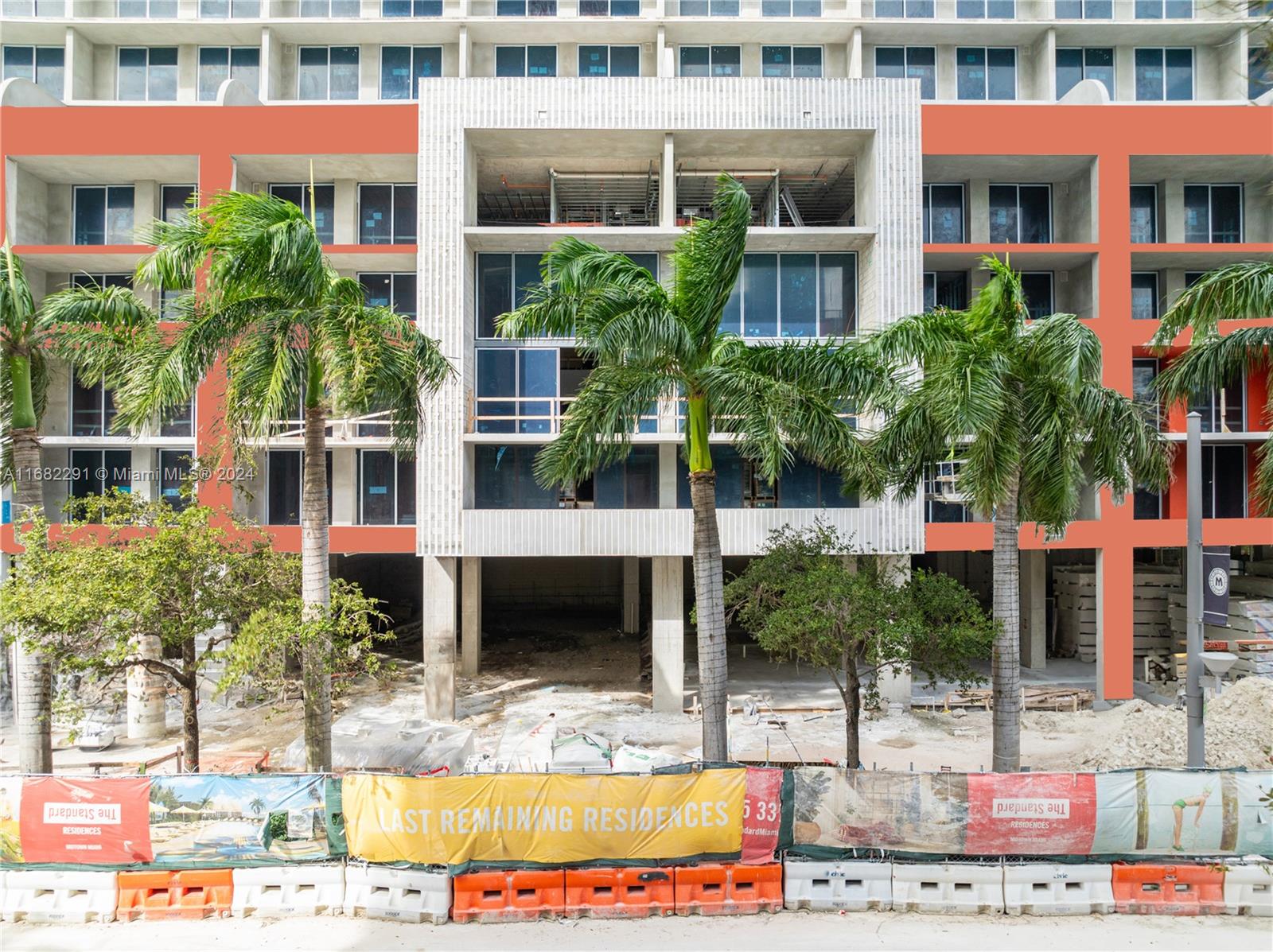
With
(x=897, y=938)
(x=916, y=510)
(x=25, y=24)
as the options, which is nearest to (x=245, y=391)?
(x=897, y=938)

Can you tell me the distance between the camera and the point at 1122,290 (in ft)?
68.0

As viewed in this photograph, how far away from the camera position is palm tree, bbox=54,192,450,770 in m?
10.9

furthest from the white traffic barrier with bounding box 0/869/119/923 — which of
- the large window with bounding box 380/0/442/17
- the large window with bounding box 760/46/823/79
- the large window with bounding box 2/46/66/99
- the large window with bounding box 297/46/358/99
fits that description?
the large window with bounding box 760/46/823/79

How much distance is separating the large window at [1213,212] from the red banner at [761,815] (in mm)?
24042

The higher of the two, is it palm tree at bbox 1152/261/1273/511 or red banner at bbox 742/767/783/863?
palm tree at bbox 1152/261/1273/511

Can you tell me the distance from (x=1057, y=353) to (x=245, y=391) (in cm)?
1319

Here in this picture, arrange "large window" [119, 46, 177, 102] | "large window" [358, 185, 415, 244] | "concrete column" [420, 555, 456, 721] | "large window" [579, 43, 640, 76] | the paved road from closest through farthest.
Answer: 1. the paved road
2. "concrete column" [420, 555, 456, 721]
3. "large window" [358, 185, 415, 244]
4. "large window" [119, 46, 177, 102]
5. "large window" [579, 43, 640, 76]

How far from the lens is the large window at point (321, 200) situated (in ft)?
74.2

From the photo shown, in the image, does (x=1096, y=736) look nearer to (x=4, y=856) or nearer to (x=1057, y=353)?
(x=1057, y=353)

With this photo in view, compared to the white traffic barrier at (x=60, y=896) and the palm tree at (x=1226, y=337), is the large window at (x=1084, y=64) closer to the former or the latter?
the palm tree at (x=1226, y=337)

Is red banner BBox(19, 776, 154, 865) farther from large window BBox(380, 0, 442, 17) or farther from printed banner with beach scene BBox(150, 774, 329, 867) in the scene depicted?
large window BBox(380, 0, 442, 17)

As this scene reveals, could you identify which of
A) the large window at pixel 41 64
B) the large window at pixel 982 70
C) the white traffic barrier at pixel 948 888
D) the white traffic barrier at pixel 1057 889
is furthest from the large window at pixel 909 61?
the large window at pixel 41 64

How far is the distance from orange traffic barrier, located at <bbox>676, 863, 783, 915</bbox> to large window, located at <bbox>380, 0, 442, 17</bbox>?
93.7 ft

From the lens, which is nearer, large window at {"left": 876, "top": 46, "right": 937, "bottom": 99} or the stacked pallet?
the stacked pallet
